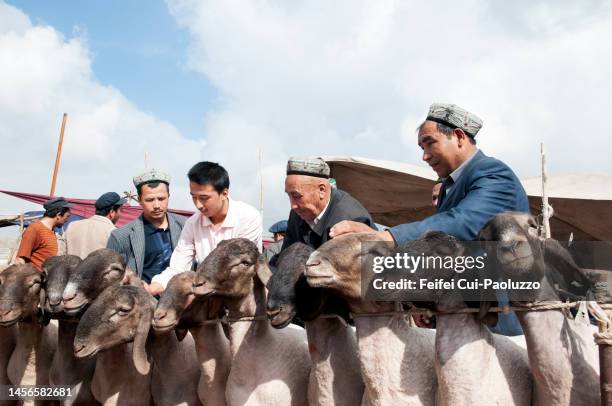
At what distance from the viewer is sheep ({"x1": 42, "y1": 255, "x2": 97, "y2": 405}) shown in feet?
14.8

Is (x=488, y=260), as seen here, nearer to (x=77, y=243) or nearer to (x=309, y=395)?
(x=309, y=395)

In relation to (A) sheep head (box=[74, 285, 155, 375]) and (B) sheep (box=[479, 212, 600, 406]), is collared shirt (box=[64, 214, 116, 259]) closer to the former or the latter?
(A) sheep head (box=[74, 285, 155, 375])

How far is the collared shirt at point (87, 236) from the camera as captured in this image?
714cm

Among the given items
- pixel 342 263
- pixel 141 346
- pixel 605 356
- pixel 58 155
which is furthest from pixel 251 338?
pixel 58 155

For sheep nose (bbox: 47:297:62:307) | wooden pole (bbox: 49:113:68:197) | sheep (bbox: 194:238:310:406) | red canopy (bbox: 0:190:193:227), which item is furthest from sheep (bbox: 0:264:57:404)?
wooden pole (bbox: 49:113:68:197)

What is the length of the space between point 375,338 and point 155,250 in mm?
2894

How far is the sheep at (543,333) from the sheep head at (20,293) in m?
3.38

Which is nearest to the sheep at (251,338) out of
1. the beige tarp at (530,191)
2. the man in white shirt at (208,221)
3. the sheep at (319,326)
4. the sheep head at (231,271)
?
the sheep head at (231,271)

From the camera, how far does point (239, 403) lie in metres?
3.76

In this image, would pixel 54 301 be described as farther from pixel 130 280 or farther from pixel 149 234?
pixel 149 234

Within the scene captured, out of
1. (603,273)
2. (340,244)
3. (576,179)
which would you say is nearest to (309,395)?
(340,244)

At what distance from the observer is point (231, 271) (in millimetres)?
3715

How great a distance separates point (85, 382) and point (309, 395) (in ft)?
6.46

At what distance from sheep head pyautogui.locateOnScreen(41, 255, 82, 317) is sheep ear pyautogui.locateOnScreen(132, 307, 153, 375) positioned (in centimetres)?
65
